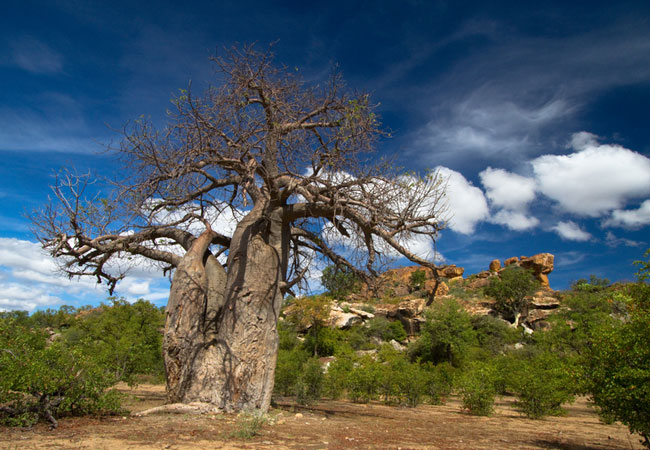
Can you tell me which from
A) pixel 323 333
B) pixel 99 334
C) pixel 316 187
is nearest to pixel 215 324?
pixel 316 187

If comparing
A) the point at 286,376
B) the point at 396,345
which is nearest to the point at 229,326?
the point at 286,376

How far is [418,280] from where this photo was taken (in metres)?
42.0

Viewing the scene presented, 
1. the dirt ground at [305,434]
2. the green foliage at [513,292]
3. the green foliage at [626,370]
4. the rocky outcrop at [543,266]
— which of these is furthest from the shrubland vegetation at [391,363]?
the rocky outcrop at [543,266]

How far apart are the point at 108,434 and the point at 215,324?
2467 millimetres

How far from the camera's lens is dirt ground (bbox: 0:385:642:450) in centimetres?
378

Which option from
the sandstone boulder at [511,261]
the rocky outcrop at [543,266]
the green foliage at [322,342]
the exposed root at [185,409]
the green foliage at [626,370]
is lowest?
the exposed root at [185,409]

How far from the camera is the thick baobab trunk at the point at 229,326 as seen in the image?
19.4ft

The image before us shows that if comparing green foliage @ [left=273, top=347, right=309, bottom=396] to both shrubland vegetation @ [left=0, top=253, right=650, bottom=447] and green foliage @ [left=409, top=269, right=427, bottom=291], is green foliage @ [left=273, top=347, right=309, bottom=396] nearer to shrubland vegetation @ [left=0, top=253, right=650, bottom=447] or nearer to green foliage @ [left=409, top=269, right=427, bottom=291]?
shrubland vegetation @ [left=0, top=253, right=650, bottom=447]

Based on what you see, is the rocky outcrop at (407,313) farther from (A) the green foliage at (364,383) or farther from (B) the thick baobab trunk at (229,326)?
(B) the thick baobab trunk at (229,326)

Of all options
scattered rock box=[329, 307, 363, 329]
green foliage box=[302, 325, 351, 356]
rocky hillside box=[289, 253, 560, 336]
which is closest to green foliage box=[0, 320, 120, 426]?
rocky hillside box=[289, 253, 560, 336]

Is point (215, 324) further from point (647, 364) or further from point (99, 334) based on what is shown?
point (99, 334)

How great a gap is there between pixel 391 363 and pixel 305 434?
696 cm

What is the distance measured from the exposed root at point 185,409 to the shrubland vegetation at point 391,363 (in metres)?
0.56

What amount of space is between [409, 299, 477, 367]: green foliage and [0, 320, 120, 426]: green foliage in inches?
593
